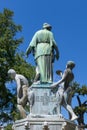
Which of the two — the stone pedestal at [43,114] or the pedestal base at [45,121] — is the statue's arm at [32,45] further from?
the pedestal base at [45,121]

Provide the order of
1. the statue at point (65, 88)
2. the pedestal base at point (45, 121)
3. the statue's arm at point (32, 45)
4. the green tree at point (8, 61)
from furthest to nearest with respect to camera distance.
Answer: the green tree at point (8, 61) < the statue's arm at point (32, 45) < the statue at point (65, 88) < the pedestal base at point (45, 121)

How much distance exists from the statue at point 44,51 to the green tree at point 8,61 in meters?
10.9

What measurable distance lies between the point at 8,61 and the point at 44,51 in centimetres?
1276

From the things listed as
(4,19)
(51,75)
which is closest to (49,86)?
(51,75)

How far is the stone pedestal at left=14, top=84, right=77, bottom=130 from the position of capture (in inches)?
493

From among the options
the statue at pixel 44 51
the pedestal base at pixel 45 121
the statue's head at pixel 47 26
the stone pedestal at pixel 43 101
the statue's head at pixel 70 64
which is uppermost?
the statue's head at pixel 47 26

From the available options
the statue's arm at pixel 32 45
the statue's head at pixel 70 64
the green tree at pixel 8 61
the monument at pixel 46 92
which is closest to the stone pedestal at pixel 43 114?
the monument at pixel 46 92

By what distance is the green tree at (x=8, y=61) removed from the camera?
83.6 feet

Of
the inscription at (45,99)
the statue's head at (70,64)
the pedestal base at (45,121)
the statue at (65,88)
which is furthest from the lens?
the inscription at (45,99)

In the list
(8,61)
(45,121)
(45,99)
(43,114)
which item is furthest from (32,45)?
(8,61)

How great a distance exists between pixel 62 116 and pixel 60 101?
0.52 metres

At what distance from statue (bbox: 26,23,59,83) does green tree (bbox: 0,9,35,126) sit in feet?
35.6

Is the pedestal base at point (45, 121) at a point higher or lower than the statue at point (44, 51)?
lower

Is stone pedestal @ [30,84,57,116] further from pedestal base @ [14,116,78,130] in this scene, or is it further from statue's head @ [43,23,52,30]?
statue's head @ [43,23,52,30]
